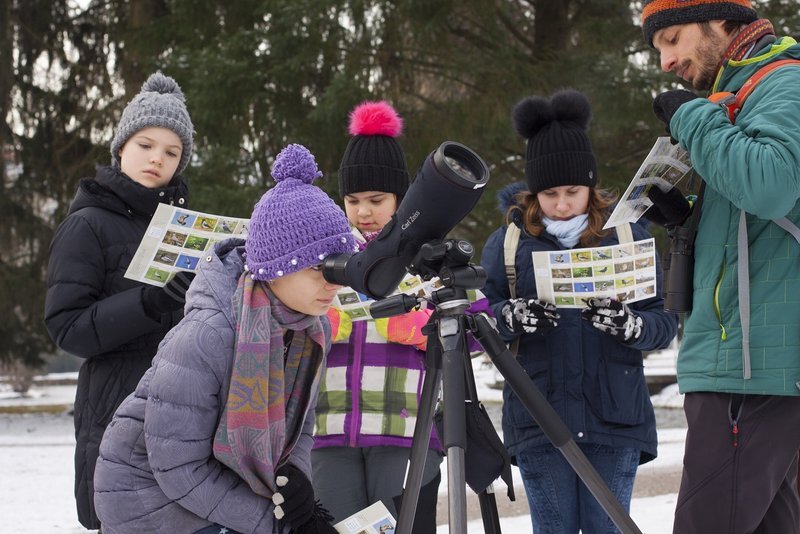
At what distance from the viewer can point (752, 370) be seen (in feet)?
7.27

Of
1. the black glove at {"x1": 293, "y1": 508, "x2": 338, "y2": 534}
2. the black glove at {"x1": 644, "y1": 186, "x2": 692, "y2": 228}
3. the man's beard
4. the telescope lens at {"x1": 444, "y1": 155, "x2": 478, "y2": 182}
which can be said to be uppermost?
the man's beard

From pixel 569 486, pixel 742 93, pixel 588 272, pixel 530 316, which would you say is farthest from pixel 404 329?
pixel 742 93

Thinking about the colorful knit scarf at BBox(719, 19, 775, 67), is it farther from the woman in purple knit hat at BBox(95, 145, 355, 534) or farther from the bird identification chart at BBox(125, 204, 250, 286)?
the bird identification chart at BBox(125, 204, 250, 286)

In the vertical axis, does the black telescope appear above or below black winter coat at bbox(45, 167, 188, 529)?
above

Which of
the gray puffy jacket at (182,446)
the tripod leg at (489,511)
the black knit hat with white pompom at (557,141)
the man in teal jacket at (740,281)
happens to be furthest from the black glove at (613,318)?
the gray puffy jacket at (182,446)

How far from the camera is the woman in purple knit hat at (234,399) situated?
205 centimetres

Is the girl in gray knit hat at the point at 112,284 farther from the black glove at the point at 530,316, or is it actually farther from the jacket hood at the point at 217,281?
the black glove at the point at 530,316

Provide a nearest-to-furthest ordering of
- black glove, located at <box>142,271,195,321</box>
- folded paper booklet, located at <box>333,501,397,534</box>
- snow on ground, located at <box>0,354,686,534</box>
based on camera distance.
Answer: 1. folded paper booklet, located at <box>333,501,397,534</box>
2. black glove, located at <box>142,271,195,321</box>
3. snow on ground, located at <box>0,354,686,534</box>

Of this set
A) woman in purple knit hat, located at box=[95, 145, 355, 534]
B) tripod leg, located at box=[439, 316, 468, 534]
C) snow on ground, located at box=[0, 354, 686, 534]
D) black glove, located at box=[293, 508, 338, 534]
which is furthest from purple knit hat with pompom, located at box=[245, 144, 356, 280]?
snow on ground, located at box=[0, 354, 686, 534]

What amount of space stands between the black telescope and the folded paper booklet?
1.89 ft

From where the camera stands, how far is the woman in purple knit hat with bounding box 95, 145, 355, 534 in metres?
2.05

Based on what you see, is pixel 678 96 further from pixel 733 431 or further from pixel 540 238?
pixel 540 238

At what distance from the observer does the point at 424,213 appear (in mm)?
1755

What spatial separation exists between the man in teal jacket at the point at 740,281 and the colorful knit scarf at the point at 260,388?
974 mm
